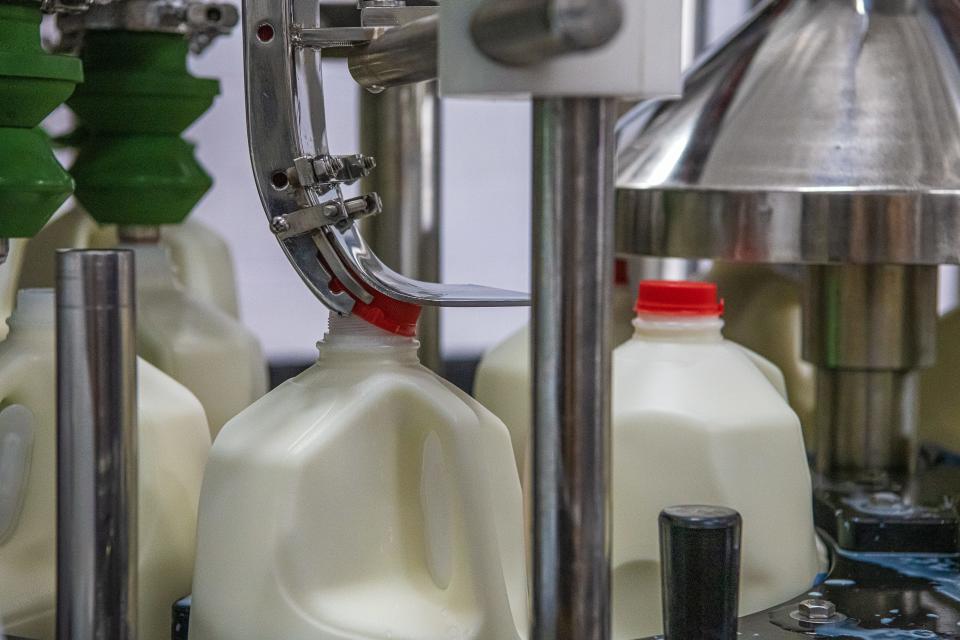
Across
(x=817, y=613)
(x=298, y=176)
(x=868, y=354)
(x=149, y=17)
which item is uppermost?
(x=149, y=17)

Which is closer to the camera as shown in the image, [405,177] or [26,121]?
[26,121]

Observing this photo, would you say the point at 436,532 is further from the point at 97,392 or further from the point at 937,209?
the point at 937,209

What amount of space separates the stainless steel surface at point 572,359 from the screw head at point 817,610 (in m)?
0.25

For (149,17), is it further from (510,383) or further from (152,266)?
(510,383)

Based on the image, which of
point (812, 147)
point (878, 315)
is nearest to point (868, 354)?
point (878, 315)

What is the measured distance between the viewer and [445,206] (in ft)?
8.63

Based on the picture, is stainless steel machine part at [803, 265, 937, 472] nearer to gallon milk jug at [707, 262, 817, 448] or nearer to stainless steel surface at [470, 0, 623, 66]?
gallon milk jug at [707, 262, 817, 448]

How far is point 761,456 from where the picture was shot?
699 mm

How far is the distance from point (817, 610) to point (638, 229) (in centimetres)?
31

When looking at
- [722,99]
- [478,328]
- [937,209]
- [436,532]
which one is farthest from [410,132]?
[478,328]

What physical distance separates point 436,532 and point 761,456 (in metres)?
0.19

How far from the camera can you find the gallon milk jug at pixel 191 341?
849mm

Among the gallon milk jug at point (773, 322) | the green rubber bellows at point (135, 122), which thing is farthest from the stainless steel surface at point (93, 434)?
the gallon milk jug at point (773, 322)

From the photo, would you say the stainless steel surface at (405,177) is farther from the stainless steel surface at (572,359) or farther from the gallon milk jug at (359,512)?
the stainless steel surface at (572,359)
